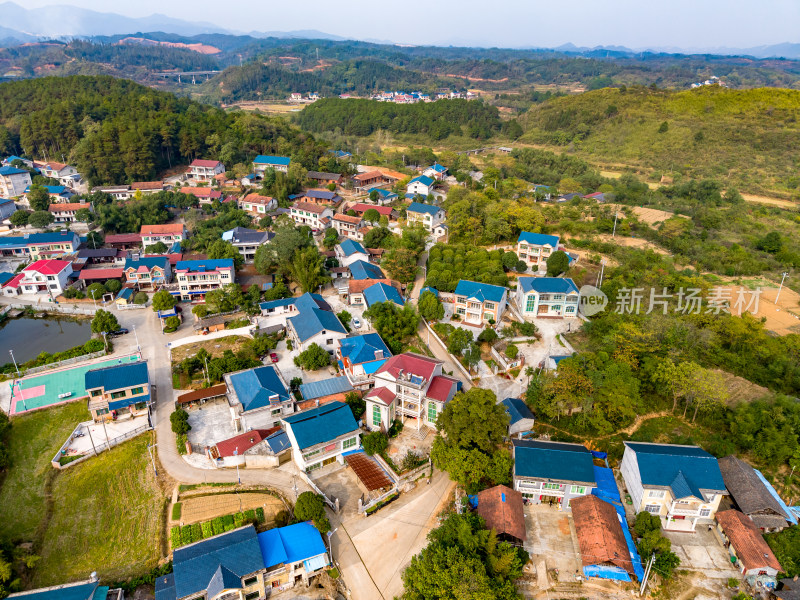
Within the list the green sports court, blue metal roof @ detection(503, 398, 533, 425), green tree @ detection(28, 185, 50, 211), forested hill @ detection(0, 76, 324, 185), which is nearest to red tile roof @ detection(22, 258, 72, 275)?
green tree @ detection(28, 185, 50, 211)

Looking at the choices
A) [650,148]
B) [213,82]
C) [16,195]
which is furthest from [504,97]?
[16,195]

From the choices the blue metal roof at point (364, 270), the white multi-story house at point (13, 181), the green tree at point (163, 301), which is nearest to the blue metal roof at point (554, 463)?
the blue metal roof at point (364, 270)

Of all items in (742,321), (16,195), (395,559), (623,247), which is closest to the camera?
(395,559)

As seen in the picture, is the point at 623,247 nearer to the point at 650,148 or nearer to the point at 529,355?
the point at 529,355

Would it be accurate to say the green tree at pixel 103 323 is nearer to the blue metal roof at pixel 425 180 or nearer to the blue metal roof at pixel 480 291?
the blue metal roof at pixel 480 291

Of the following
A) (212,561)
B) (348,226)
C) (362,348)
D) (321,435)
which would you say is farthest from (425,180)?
(212,561)
